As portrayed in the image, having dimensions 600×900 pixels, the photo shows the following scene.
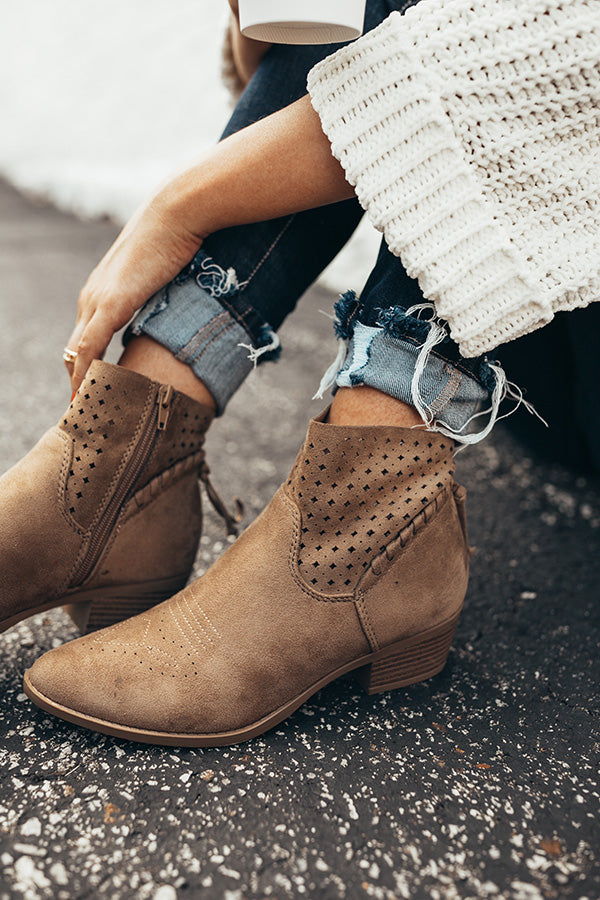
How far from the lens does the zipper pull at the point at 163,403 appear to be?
819 mm

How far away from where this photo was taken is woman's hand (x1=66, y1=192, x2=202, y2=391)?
786 millimetres

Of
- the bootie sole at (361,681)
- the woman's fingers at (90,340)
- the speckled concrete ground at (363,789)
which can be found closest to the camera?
the speckled concrete ground at (363,789)

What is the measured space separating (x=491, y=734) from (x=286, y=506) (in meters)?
0.34

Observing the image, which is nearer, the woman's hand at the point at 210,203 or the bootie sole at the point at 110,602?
the woman's hand at the point at 210,203

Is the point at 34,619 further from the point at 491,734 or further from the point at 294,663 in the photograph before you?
the point at 491,734

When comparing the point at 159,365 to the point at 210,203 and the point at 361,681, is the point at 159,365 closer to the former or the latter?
the point at 210,203

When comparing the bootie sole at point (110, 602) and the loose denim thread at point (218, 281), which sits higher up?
the loose denim thread at point (218, 281)

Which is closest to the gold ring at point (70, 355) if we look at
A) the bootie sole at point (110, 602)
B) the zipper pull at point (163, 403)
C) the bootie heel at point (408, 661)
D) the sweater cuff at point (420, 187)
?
the zipper pull at point (163, 403)

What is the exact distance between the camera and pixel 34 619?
3.08ft

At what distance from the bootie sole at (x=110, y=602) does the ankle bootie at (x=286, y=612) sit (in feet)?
0.31

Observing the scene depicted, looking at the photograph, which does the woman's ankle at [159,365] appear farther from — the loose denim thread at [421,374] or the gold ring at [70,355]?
the loose denim thread at [421,374]

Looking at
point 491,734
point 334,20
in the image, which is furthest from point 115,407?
point 491,734

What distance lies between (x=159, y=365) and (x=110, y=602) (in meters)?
0.30

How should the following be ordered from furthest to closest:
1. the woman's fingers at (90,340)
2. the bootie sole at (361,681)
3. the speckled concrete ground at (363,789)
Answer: the woman's fingers at (90,340) < the bootie sole at (361,681) < the speckled concrete ground at (363,789)
